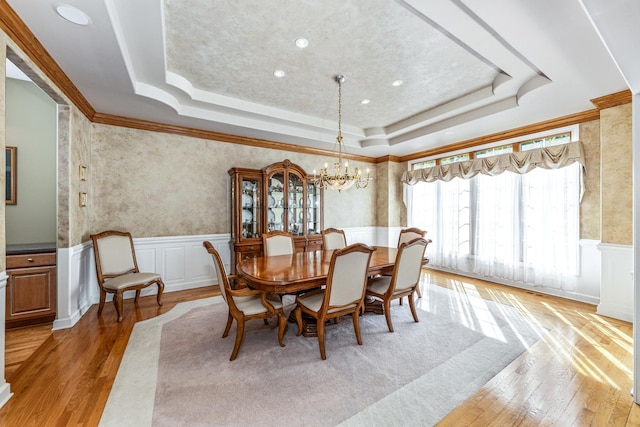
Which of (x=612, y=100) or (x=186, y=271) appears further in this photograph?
(x=186, y=271)

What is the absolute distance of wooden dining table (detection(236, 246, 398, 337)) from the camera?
7.37ft

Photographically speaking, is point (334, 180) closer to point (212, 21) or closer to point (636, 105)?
point (212, 21)

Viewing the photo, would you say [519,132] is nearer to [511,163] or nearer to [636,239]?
[511,163]

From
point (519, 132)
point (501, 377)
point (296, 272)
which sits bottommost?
point (501, 377)

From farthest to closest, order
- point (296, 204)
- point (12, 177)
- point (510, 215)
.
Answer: point (296, 204) → point (510, 215) → point (12, 177)

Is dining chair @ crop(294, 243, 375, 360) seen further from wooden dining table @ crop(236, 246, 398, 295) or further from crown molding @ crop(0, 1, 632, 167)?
crown molding @ crop(0, 1, 632, 167)

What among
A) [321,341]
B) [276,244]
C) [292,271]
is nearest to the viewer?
[321,341]

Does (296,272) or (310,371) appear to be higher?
(296,272)

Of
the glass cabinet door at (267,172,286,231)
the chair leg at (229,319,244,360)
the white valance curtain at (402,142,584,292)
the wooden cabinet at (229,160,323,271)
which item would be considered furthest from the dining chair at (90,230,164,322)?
the white valance curtain at (402,142,584,292)

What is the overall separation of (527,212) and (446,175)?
1437 millimetres

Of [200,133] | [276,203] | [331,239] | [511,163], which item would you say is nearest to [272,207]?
[276,203]

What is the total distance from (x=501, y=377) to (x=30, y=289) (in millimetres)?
4455

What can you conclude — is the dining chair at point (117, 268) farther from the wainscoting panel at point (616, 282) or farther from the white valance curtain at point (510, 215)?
the wainscoting panel at point (616, 282)

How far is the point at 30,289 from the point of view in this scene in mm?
2812
